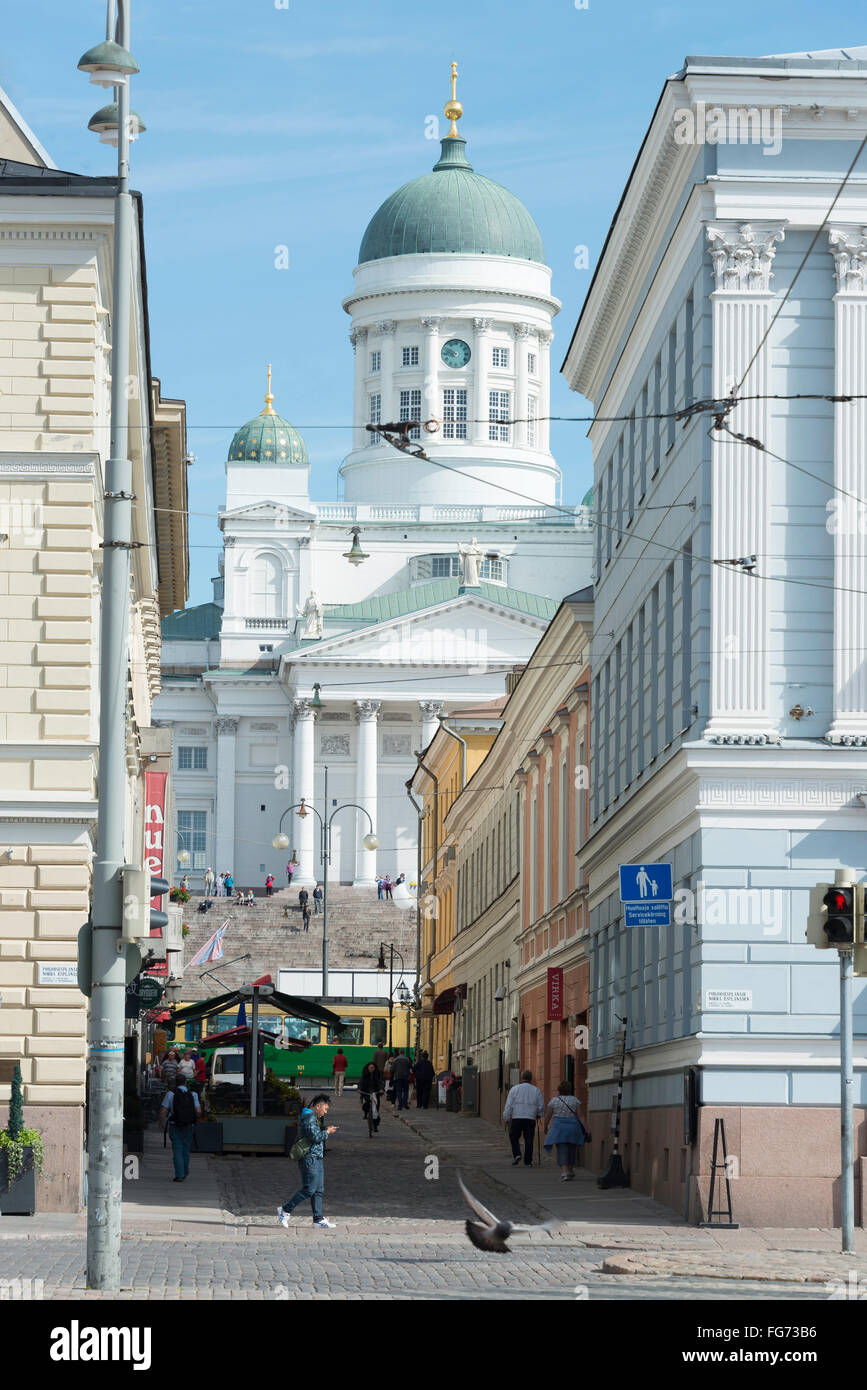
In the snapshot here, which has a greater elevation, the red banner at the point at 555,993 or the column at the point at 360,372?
the column at the point at 360,372

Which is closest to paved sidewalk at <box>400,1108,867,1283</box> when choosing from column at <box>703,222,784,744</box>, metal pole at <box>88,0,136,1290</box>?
metal pole at <box>88,0,136,1290</box>

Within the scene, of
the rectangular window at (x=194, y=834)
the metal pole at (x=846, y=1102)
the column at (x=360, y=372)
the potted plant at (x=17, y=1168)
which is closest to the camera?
the metal pole at (x=846, y=1102)

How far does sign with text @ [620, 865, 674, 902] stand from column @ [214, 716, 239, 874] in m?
99.4

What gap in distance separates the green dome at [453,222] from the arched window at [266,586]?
20.8 metres

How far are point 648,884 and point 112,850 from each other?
10.00 m

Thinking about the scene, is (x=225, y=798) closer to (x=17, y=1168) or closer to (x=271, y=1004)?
(x=271, y=1004)

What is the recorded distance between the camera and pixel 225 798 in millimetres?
126750

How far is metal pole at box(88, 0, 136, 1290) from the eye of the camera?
16328 millimetres

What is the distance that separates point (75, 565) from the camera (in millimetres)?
27188

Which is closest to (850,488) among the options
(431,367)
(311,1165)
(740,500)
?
(740,500)

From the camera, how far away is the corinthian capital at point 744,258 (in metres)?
25.3

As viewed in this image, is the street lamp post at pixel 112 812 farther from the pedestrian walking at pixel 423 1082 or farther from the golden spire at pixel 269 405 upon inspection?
the golden spire at pixel 269 405

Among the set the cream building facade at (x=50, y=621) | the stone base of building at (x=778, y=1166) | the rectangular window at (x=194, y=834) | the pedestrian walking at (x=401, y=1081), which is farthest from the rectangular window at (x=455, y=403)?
the stone base of building at (x=778, y=1166)
